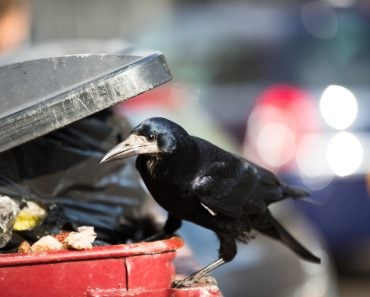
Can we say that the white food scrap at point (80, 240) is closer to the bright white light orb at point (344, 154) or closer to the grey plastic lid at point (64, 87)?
the grey plastic lid at point (64, 87)

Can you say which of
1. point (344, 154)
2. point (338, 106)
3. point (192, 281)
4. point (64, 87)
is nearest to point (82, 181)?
point (64, 87)

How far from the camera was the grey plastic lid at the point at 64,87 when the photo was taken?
251 cm

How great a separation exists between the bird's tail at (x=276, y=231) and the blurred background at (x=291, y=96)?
2331 millimetres

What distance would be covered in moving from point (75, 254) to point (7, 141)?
354 mm

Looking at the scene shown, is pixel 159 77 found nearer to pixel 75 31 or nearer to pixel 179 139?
pixel 179 139

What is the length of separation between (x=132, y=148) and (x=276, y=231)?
1042 millimetres

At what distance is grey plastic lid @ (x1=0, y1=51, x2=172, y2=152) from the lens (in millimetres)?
2506

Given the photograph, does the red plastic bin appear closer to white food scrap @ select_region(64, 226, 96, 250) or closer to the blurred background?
white food scrap @ select_region(64, 226, 96, 250)

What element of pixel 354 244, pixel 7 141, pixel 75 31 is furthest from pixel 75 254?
pixel 75 31

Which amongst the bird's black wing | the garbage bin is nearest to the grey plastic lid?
the garbage bin

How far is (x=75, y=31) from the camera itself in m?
15.2

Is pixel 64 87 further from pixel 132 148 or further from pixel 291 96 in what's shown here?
pixel 291 96

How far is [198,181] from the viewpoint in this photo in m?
2.98

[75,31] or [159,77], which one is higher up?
[159,77]
